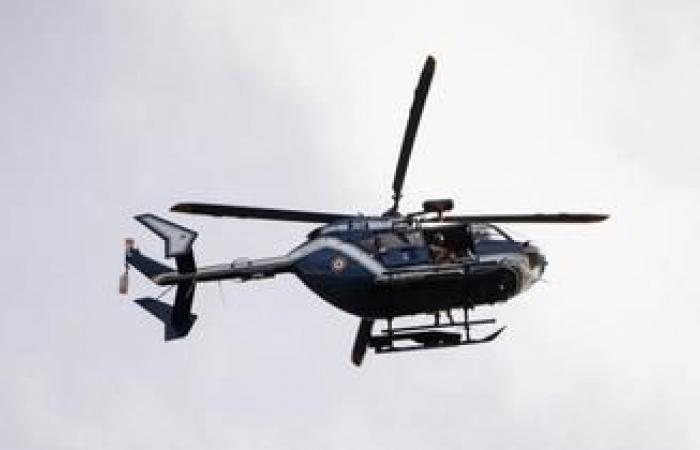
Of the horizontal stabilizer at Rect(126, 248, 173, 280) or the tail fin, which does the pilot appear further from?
the horizontal stabilizer at Rect(126, 248, 173, 280)

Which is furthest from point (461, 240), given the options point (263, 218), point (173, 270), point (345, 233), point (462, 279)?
point (173, 270)

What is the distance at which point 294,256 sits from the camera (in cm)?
3284

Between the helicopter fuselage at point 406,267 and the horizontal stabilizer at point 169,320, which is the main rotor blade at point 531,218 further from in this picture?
the horizontal stabilizer at point 169,320

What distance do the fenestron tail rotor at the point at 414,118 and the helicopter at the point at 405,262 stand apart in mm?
27

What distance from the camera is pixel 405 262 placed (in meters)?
31.7

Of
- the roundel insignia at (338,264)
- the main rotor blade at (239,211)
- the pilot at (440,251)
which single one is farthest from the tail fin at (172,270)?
the pilot at (440,251)

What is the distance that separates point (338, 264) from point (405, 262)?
1.85 metres

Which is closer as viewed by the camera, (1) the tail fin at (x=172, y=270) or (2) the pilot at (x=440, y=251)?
(2) the pilot at (x=440, y=251)

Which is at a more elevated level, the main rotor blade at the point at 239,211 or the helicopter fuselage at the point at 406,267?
the main rotor blade at the point at 239,211

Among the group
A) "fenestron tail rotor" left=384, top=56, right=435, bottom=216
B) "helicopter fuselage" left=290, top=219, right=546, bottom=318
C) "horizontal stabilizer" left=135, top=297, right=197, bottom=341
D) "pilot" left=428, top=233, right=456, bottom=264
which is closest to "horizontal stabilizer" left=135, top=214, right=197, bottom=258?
"horizontal stabilizer" left=135, top=297, right=197, bottom=341

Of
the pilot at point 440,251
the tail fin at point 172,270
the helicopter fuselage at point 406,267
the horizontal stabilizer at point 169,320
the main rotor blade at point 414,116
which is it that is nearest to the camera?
the main rotor blade at point 414,116

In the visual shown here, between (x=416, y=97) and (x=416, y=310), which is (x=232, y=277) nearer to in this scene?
(x=416, y=310)

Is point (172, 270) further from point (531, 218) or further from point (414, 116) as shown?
point (531, 218)

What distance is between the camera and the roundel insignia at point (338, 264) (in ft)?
105
